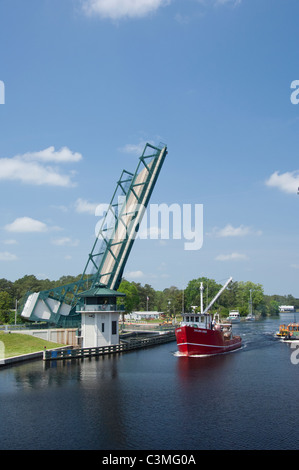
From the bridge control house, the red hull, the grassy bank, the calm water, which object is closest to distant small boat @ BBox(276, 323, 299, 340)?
the red hull

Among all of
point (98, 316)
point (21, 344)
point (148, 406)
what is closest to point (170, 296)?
point (98, 316)

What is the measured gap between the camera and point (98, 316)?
5056 cm

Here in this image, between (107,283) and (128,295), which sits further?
(128,295)

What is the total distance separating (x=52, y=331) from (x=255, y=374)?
25.9 meters

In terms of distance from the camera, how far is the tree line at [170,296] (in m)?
96.6

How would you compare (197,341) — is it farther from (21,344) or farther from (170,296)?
(170,296)

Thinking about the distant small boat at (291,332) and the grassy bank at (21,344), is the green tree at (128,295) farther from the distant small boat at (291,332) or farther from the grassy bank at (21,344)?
the grassy bank at (21,344)

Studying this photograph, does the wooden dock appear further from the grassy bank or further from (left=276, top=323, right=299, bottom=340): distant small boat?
(left=276, top=323, right=299, bottom=340): distant small boat

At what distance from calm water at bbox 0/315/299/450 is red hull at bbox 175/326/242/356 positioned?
5207 millimetres

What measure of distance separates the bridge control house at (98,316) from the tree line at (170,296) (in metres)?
33.2

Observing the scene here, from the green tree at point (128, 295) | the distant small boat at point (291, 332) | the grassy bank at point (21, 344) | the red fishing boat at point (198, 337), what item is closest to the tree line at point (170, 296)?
the green tree at point (128, 295)

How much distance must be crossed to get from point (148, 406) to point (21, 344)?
24.5 meters

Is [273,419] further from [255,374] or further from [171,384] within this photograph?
[255,374]
